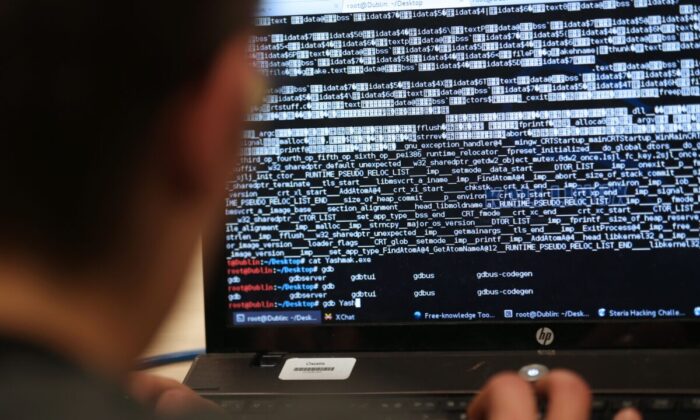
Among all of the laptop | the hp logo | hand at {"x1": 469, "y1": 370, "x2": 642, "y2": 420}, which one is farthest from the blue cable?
hand at {"x1": 469, "y1": 370, "x2": 642, "y2": 420}

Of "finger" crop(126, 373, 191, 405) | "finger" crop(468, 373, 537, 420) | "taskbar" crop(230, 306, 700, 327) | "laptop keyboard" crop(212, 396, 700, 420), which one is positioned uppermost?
"finger" crop(126, 373, 191, 405)

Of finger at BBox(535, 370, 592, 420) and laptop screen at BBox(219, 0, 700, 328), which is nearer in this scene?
finger at BBox(535, 370, 592, 420)

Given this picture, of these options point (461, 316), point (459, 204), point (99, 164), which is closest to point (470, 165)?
point (459, 204)

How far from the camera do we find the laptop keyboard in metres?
0.76

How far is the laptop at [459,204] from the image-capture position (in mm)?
829

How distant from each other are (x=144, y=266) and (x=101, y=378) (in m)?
0.10

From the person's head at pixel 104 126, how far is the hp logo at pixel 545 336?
19.7 inches

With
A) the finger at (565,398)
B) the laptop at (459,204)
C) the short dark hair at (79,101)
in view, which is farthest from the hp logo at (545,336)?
the short dark hair at (79,101)

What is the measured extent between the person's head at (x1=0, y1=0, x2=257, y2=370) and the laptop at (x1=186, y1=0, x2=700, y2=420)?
1.30 ft

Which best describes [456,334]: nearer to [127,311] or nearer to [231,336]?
[231,336]

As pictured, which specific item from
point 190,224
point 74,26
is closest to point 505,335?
point 190,224

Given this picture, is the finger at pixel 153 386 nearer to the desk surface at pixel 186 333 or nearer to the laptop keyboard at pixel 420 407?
the laptop keyboard at pixel 420 407

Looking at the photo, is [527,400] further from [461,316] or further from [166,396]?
[461,316]

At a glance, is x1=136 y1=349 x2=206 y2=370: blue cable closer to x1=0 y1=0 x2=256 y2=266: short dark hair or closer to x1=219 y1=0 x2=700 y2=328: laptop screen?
x1=219 y1=0 x2=700 y2=328: laptop screen
